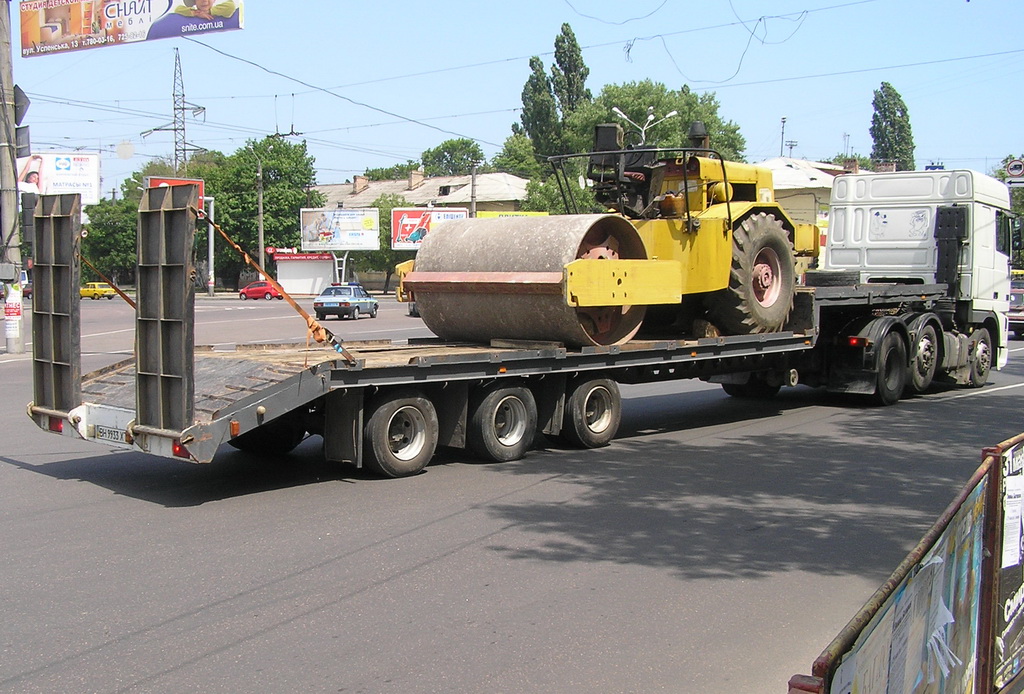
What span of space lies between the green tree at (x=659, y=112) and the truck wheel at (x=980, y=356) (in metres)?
61.2

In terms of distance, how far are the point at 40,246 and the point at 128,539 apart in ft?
11.1

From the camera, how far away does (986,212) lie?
16391 mm

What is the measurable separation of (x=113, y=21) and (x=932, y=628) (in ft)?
79.3

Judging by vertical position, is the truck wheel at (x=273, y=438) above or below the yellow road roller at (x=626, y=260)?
below

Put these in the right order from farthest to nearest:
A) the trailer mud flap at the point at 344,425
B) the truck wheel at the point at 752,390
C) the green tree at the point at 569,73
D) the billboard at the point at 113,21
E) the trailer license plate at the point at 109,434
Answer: the green tree at the point at 569,73, the billboard at the point at 113,21, the truck wheel at the point at 752,390, the trailer mud flap at the point at 344,425, the trailer license plate at the point at 109,434

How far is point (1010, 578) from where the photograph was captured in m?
4.43

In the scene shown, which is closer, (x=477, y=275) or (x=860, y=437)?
(x=477, y=275)

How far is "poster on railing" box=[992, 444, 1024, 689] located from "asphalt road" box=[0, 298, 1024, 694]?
3.14 ft

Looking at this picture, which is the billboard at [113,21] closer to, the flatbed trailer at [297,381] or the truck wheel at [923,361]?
the flatbed trailer at [297,381]

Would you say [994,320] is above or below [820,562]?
above

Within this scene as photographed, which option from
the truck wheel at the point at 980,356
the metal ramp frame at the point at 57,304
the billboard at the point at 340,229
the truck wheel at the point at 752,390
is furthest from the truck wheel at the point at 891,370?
the billboard at the point at 340,229

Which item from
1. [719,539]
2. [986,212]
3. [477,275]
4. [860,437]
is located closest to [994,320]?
[986,212]

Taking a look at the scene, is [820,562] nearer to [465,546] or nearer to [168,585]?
[465,546]

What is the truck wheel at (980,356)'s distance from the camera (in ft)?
55.7
